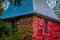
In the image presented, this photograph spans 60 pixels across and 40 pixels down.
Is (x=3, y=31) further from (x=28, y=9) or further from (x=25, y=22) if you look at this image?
(x=28, y=9)

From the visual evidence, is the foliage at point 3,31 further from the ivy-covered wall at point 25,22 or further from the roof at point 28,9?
the roof at point 28,9

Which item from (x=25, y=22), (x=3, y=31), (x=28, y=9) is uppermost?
(x=3, y=31)

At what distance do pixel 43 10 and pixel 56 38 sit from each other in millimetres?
2745

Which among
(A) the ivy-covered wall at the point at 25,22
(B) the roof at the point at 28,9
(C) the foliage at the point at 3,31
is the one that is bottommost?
(A) the ivy-covered wall at the point at 25,22

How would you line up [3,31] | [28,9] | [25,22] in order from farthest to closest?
[28,9]
[25,22]
[3,31]

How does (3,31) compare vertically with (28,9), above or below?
above

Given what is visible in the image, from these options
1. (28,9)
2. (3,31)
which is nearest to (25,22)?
(28,9)

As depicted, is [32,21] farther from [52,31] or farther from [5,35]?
[5,35]

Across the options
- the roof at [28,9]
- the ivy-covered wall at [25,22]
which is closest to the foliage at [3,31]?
the ivy-covered wall at [25,22]

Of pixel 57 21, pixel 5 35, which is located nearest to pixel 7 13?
pixel 57 21

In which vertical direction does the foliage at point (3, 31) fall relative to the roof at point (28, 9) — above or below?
above

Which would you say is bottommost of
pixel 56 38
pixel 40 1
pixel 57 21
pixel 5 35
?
pixel 56 38

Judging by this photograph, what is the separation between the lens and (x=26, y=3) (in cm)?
2027

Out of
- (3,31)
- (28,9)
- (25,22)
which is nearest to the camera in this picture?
(3,31)
